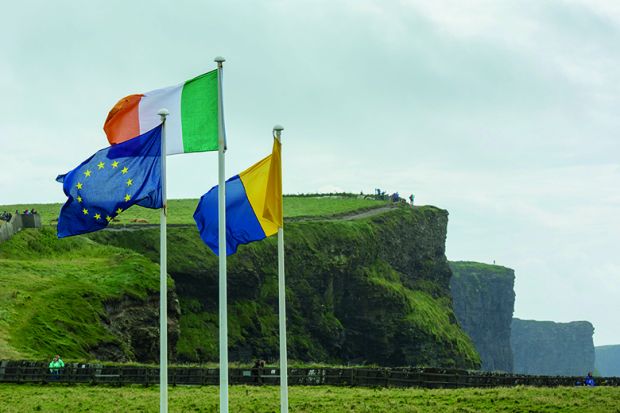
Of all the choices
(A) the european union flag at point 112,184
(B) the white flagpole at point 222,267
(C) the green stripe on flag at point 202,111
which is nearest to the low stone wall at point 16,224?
(A) the european union flag at point 112,184

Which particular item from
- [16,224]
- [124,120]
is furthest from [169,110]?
[16,224]

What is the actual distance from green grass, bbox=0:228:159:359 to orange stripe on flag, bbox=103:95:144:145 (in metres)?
39.6

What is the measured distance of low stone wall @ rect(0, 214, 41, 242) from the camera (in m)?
Result: 102

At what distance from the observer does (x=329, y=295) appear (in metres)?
163

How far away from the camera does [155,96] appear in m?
35.0

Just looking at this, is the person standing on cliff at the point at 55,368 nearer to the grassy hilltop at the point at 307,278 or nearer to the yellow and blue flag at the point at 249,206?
the yellow and blue flag at the point at 249,206

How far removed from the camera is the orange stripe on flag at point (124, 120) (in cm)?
3497

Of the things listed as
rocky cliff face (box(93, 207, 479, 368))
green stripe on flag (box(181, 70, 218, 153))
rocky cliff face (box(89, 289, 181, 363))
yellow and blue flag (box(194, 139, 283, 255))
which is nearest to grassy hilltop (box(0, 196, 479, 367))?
rocky cliff face (box(93, 207, 479, 368))

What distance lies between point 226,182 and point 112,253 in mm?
76545

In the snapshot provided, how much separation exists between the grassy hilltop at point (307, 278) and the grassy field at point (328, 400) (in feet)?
124

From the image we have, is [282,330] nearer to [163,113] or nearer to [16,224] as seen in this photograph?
[163,113]

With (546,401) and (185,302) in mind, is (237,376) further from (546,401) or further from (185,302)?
(185,302)

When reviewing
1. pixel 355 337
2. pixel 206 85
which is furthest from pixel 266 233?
pixel 355 337

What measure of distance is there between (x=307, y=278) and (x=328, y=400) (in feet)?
343
